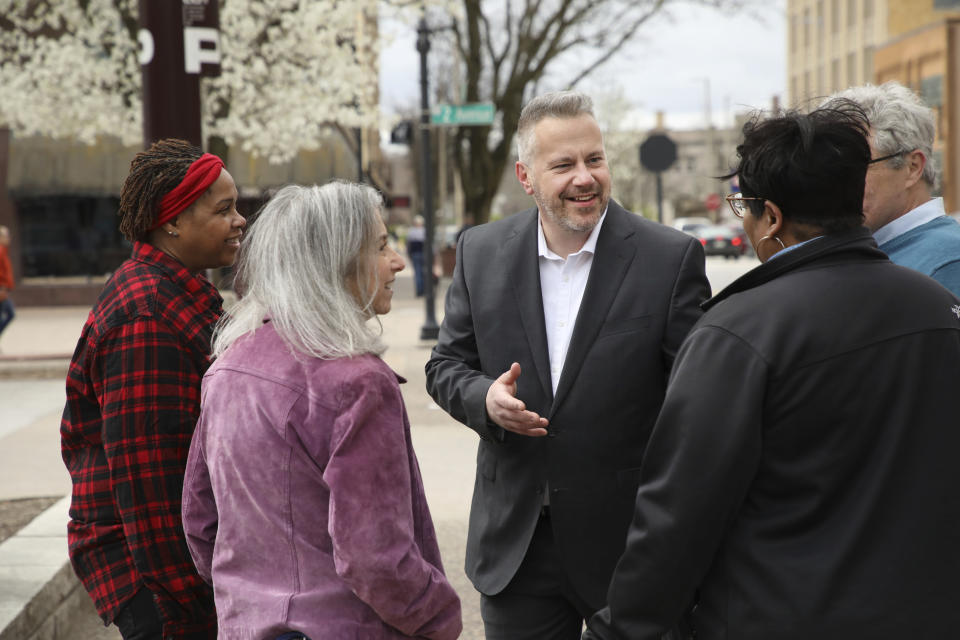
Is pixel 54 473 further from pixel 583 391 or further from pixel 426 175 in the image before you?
pixel 426 175

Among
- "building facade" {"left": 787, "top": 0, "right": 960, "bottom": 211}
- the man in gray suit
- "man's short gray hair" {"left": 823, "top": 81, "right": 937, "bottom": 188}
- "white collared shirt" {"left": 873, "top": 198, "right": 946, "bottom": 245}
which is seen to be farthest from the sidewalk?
"building facade" {"left": 787, "top": 0, "right": 960, "bottom": 211}

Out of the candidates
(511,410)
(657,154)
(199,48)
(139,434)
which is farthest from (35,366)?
(511,410)

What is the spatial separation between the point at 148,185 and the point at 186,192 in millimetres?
100

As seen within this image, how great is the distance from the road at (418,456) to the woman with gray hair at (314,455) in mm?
2854

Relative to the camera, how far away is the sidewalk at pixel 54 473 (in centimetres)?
475

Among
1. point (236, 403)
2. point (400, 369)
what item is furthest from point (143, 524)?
point (400, 369)

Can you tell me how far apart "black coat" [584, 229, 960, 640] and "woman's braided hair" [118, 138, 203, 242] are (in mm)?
1562

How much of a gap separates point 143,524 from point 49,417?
8.67m

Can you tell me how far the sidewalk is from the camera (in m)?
4.75

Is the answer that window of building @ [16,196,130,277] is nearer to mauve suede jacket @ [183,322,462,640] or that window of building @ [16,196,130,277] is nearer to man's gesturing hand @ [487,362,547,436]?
man's gesturing hand @ [487,362,547,436]

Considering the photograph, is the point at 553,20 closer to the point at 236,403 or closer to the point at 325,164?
the point at 325,164

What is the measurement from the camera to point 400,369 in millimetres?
13180

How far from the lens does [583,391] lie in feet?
9.82

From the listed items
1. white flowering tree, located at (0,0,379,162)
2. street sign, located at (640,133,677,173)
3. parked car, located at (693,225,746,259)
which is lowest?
parked car, located at (693,225,746,259)
